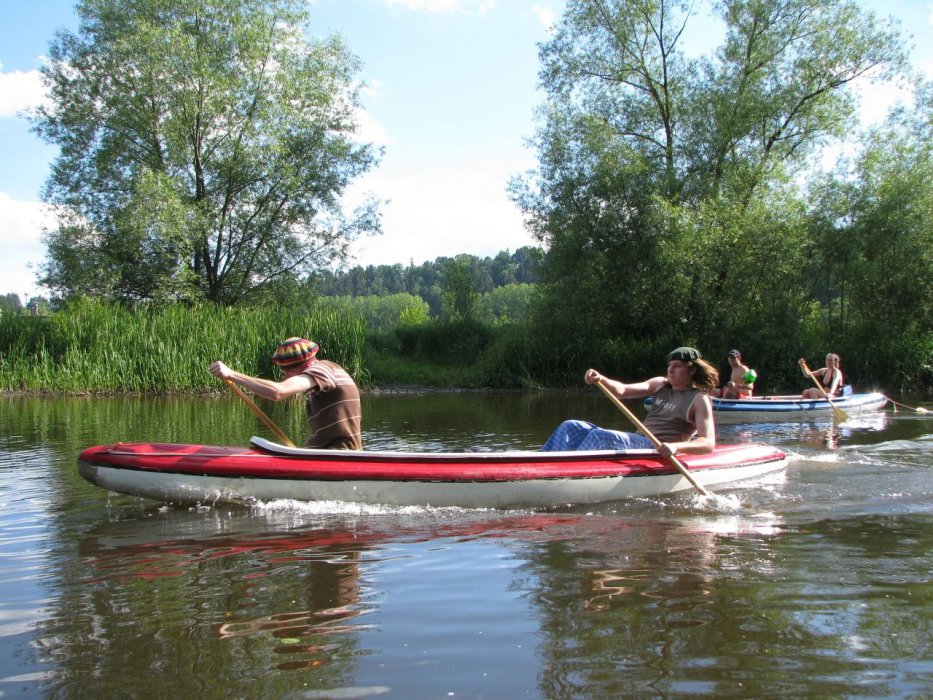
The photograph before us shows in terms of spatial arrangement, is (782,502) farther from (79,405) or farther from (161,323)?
(161,323)

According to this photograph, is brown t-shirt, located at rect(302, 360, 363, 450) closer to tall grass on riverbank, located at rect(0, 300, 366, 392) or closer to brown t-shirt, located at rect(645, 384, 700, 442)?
brown t-shirt, located at rect(645, 384, 700, 442)

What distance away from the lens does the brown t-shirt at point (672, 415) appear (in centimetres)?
715

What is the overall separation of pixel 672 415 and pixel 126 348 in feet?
49.0

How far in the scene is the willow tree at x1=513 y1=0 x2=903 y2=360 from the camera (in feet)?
72.5

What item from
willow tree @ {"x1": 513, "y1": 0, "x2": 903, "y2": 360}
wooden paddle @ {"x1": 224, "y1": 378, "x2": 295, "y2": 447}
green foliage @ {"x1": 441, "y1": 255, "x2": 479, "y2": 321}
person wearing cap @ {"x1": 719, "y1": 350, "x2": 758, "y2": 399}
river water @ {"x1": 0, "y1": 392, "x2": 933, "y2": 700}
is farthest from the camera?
green foliage @ {"x1": 441, "y1": 255, "x2": 479, "y2": 321}

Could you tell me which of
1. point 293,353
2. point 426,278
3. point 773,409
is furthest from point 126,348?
point 426,278

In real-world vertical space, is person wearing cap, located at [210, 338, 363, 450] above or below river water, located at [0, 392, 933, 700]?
above

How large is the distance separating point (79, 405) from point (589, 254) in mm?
14614

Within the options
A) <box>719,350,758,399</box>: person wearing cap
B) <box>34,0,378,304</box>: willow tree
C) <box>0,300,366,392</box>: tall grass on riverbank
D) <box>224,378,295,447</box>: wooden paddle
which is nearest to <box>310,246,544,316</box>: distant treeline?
<box>34,0,378,304</box>: willow tree

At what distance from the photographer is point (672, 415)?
7.25m

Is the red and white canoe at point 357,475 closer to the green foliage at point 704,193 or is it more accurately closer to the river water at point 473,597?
the river water at point 473,597

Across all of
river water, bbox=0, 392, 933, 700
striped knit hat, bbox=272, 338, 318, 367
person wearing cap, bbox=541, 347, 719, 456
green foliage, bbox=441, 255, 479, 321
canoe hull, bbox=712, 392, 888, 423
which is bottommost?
river water, bbox=0, 392, 933, 700

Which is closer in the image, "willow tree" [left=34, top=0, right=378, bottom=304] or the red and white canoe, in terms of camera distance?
the red and white canoe

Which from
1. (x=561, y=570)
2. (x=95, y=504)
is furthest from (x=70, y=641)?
(x=95, y=504)
